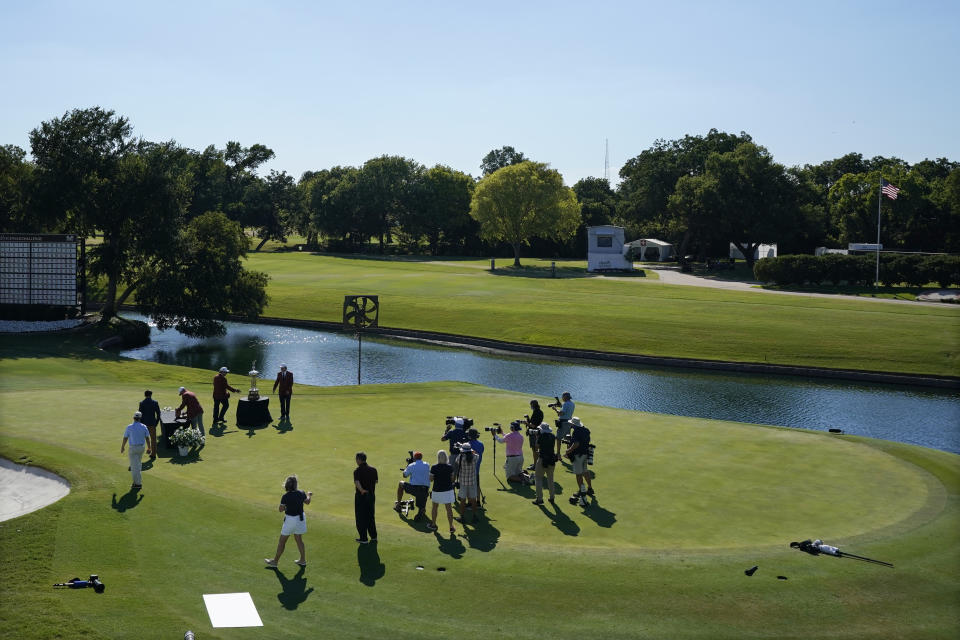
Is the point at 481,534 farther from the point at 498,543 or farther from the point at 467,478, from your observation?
the point at 467,478

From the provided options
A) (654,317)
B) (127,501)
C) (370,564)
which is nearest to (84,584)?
(127,501)

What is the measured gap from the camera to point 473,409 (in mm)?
29969

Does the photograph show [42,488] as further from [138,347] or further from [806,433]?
[138,347]

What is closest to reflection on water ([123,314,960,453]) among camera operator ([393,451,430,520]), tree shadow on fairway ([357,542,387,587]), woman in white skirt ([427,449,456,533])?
camera operator ([393,451,430,520])

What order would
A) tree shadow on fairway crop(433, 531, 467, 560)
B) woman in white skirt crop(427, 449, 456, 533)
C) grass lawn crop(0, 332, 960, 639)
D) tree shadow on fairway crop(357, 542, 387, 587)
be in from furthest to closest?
woman in white skirt crop(427, 449, 456, 533) < tree shadow on fairway crop(433, 531, 467, 560) < tree shadow on fairway crop(357, 542, 387, 587) < grass lawn crop(0, 332, 960, 639)

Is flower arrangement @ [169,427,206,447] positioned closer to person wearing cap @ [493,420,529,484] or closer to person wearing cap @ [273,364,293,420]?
person wearing cap @ [273,364,293,420]

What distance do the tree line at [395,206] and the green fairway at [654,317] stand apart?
47.7 feet

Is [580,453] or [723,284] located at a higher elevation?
[723,284]

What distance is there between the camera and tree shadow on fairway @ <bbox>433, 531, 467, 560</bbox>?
16.1 m

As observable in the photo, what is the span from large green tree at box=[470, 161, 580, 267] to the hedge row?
37800 millimetres

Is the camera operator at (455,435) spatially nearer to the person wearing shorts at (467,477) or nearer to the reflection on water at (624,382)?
the person wearing shorts at (467,477)

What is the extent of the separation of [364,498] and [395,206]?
133m

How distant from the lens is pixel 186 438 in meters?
22.2

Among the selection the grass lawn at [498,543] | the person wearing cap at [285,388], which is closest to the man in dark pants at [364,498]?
the grass lawn at [498,543]
